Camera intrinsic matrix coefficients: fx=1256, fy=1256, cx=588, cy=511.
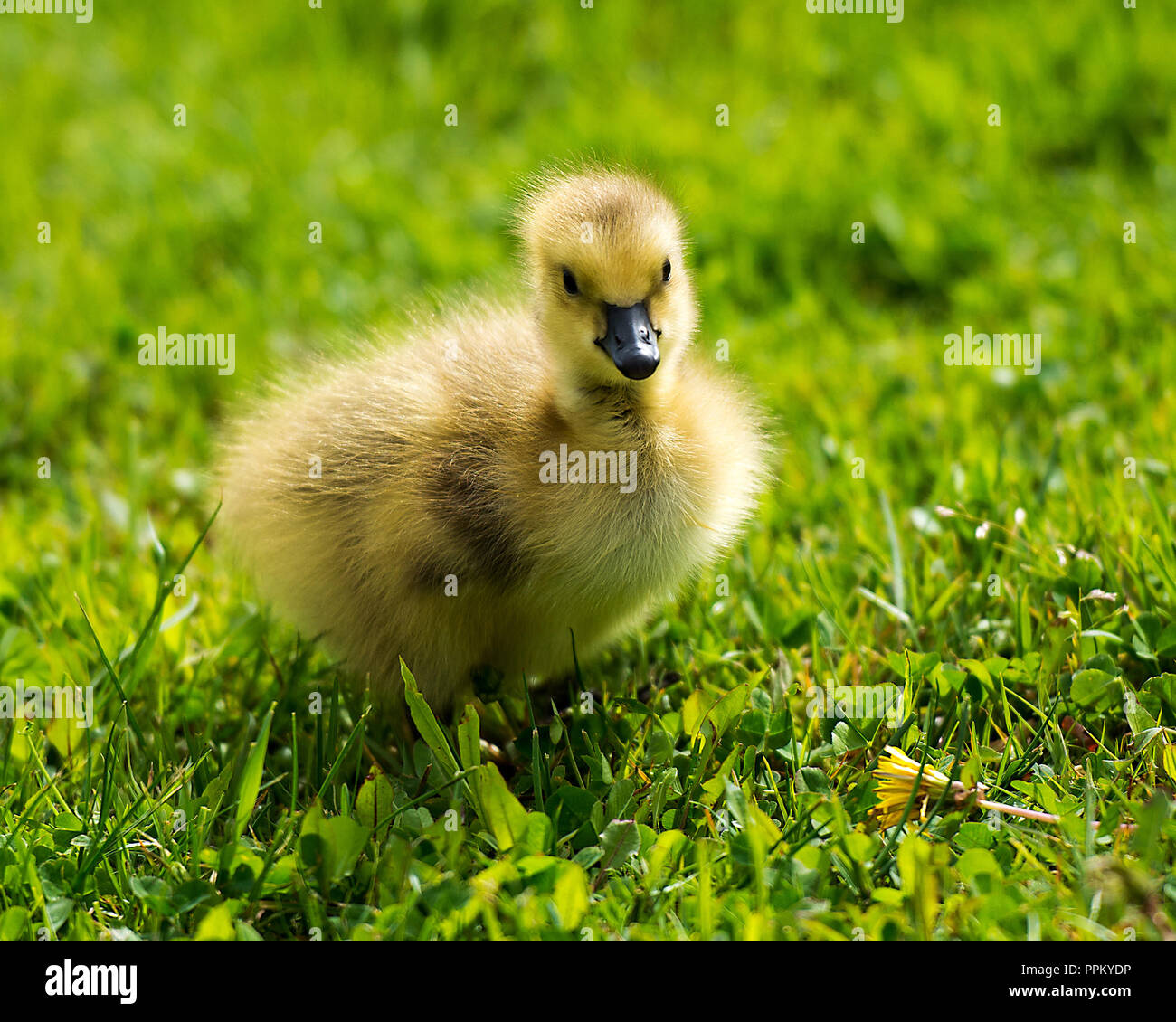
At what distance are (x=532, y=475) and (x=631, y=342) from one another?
Answer: 336 millimetres

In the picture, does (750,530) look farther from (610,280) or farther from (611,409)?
(610,280)

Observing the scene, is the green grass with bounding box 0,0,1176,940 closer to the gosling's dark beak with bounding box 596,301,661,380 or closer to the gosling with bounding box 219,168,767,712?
the gosling with bounding box 219,168,767,712

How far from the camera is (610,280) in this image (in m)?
2.39

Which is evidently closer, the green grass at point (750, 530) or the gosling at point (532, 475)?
the green grass at point (750, 530)

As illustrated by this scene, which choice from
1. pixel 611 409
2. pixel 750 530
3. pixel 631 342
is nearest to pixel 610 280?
pixel 631 342

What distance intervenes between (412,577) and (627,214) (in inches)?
33.1

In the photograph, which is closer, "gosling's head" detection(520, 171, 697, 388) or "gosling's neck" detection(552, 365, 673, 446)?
"gosling's head" detection(520, 171, 697, 388)

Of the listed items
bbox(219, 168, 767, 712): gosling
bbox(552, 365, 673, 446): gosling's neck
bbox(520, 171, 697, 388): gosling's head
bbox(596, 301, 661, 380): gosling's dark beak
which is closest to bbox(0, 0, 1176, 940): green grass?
bbox(219, 168, 767, 712): gosling

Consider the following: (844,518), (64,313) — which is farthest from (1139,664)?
(64,313)

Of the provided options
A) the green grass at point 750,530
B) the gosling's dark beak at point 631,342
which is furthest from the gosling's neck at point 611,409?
the green grass at point 750,530

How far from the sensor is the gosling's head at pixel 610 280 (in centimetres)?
238

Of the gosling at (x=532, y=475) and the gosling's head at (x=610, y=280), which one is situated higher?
the gosling's head at (x=610, y=280)

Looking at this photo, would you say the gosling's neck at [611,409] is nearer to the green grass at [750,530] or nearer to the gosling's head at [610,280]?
the gosling's head at [610,280]

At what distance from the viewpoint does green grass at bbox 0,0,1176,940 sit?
2236mm
